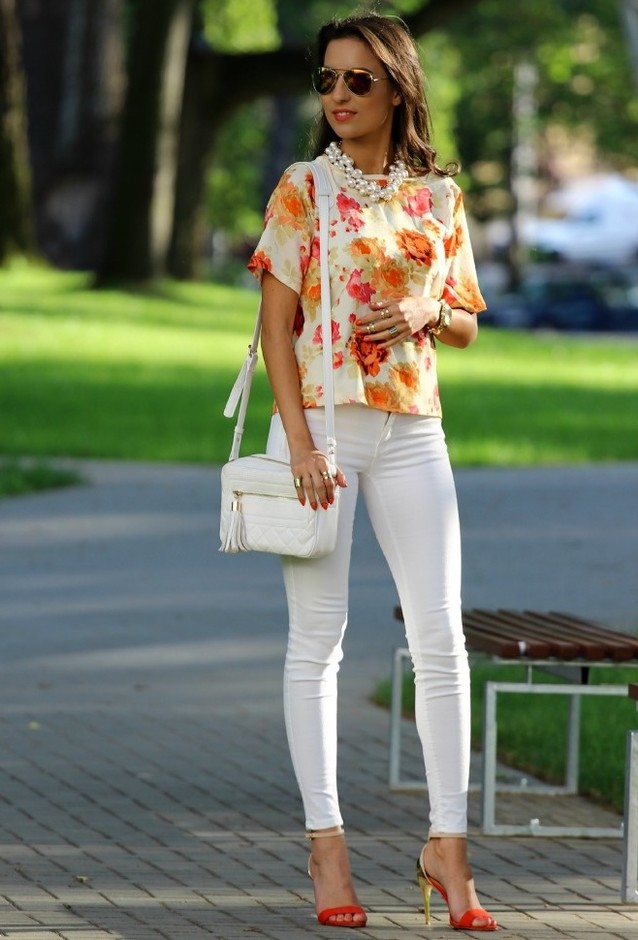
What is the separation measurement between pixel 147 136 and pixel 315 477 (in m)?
24.0

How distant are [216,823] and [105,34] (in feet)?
91.9

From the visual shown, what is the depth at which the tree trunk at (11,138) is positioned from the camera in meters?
27.2

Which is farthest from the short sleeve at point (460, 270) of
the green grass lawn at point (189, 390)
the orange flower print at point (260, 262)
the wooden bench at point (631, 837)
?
the green grass lawn at point (189, 390)

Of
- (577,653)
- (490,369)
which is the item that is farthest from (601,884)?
(490,369)

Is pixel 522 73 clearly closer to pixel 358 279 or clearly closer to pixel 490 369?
pixel 490 369

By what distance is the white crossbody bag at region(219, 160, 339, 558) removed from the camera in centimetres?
459

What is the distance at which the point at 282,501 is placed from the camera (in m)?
4.64

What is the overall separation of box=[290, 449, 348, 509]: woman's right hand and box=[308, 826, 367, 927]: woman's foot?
79 cm

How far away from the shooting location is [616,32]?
141ft

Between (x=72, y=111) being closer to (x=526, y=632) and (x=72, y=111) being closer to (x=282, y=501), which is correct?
(x=526, y=632)

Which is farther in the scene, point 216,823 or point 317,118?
point 216,823

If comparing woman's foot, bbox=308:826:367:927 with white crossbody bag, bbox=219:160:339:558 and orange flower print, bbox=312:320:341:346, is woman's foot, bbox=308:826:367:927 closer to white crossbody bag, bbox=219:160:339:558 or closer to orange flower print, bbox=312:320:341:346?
white crossbody bag, bbox=219:160:339:558

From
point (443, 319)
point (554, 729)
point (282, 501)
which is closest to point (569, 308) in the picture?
point (554, 729)

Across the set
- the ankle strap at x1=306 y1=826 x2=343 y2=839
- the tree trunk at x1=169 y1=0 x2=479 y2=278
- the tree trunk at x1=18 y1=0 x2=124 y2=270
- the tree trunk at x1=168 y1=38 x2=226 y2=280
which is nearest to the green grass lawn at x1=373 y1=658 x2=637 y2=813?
the ankle strap at x1=306 y1=826 x2=343 y2=839
